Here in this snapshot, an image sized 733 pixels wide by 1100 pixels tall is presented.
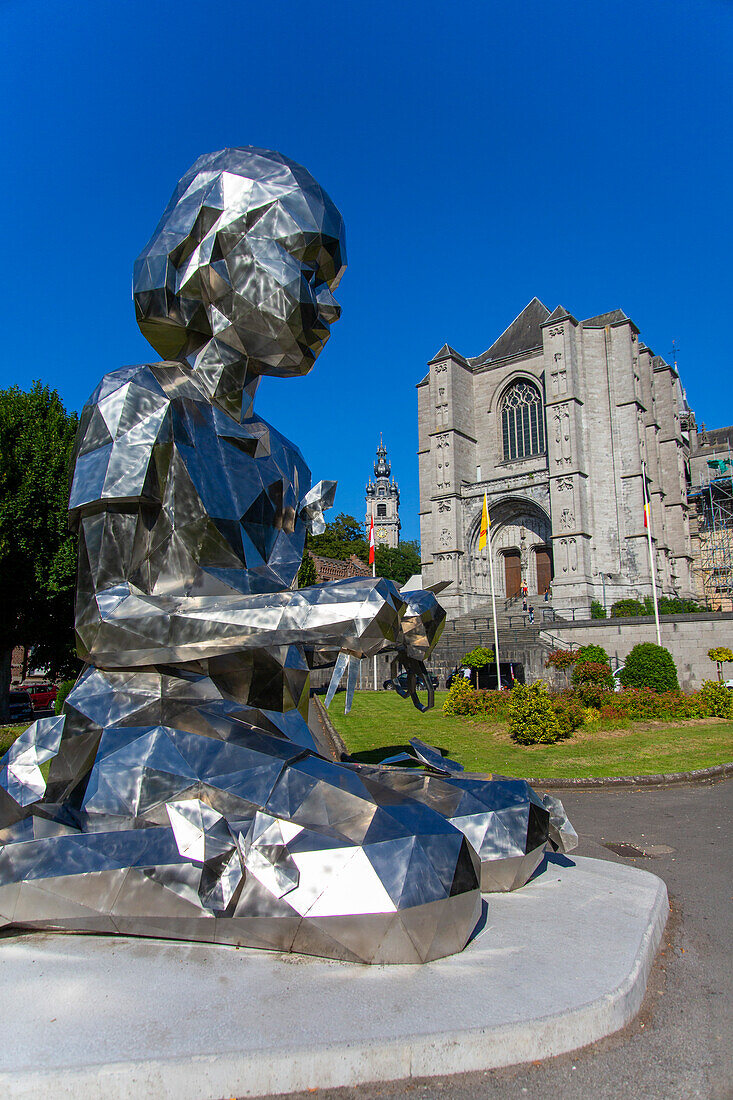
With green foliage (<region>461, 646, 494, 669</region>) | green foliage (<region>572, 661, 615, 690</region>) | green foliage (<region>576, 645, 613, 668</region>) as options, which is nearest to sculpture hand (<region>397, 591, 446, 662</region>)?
green foliage (<region>572, 661, 615, 690</region>)

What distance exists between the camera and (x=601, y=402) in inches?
1550

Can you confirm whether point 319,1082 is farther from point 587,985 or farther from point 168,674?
point 168,674

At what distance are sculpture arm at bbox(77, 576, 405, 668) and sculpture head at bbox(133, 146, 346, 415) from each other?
4.94 feet

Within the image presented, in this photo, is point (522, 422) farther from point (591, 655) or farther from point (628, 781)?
point (628, 781)

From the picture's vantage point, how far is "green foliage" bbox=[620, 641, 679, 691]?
1922cm

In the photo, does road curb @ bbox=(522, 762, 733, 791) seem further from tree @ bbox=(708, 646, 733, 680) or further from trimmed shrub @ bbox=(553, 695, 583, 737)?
tree @ bbox=(708, 646, 733, 680)

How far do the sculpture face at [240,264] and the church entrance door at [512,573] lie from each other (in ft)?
129

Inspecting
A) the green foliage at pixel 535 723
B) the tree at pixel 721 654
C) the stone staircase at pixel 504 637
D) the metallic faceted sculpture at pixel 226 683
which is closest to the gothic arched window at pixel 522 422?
the stone staircase at pixel 504 637

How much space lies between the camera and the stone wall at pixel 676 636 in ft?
81.2

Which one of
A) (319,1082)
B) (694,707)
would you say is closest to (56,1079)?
(319,1082)

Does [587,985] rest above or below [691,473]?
below

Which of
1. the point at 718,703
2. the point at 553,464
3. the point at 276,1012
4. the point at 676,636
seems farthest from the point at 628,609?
the point at 276,1012

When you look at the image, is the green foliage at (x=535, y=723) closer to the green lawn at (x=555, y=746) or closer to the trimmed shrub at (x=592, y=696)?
the green lawn at (x=555, y=746)

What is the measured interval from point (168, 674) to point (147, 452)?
121 centimetres
